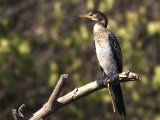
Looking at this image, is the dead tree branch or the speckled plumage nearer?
the dead tree branch

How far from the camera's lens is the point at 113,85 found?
620cm

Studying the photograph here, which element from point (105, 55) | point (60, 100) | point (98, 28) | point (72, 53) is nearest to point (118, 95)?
point (105, 55)

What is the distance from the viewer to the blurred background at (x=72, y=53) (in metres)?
10.2

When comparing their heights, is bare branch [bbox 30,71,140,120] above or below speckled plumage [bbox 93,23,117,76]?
above

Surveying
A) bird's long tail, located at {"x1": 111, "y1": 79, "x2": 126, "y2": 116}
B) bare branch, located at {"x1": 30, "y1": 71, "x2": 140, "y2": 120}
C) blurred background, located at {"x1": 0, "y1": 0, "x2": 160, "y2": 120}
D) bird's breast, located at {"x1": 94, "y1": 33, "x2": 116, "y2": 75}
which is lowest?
blurred background, located at {"x1": 0, "y1": 0, "x2": 160, "y2": 120}

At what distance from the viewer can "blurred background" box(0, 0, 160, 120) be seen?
33.4ft

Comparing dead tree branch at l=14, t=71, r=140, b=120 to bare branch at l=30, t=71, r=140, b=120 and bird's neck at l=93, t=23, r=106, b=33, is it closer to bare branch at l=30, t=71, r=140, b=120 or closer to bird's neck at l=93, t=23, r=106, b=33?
bare branch at l=30, t=71, r=140, b=120

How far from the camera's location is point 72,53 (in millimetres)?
10930

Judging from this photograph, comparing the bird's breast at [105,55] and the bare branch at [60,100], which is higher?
the bare branch at [60,100]

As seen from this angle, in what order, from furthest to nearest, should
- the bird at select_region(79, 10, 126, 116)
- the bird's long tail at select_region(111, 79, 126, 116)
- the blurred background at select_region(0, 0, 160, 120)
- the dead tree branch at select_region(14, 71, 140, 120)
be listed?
the blurred background at select_region(0, 0, 160, 120)
the bird at select_region(79, 10, 126, 116)
the bird's long tail at select_region(111, 79, 126, 116)
the dead tree branch at select_region(14, 71, 140, 120)

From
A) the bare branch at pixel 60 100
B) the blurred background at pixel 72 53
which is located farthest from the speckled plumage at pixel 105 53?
the blurred background at pixel 72 53

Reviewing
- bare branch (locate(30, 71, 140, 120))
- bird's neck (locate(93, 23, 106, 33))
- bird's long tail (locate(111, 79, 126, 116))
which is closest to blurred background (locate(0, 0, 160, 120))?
bird's neck (locate(93, 23, 106, 33))

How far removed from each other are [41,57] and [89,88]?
713cm

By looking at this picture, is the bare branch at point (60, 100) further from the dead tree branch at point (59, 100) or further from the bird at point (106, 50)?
the bird at point (106, 50)
